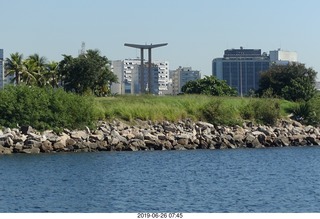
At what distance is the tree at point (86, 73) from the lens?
81438mm

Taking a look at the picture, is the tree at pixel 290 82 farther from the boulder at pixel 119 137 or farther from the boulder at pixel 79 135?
the boulder at pixel 79 135

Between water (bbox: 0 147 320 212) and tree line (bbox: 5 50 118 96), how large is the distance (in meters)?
27.3

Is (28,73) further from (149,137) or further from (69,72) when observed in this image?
(149,137)

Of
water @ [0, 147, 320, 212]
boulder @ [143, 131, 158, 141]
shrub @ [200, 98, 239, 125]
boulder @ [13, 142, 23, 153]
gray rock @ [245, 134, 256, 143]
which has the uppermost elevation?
shrub @ [200, 98, 239, 125]

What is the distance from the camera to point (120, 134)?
57125 millimetres

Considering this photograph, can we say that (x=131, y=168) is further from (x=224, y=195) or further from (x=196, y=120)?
(x=196, y=120)

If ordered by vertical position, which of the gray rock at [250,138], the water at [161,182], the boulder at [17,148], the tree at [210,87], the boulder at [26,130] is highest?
the tree at [210,87]

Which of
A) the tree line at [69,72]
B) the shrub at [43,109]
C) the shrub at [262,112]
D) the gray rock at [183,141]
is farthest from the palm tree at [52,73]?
the gray rock at [183,141]

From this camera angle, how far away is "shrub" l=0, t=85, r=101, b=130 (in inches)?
2212

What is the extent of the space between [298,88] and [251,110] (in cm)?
1489

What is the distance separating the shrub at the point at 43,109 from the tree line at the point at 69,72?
20500 mm

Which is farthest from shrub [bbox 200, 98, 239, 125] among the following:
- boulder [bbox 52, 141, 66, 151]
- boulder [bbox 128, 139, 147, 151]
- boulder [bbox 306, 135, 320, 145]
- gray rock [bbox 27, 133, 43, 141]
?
gray rock [bbox 27, 133, 43, 141]

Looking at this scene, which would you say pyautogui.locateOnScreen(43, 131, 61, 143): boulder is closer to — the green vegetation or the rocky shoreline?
the rocky shoreline

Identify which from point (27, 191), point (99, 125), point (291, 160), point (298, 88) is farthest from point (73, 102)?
point (298, 88)
